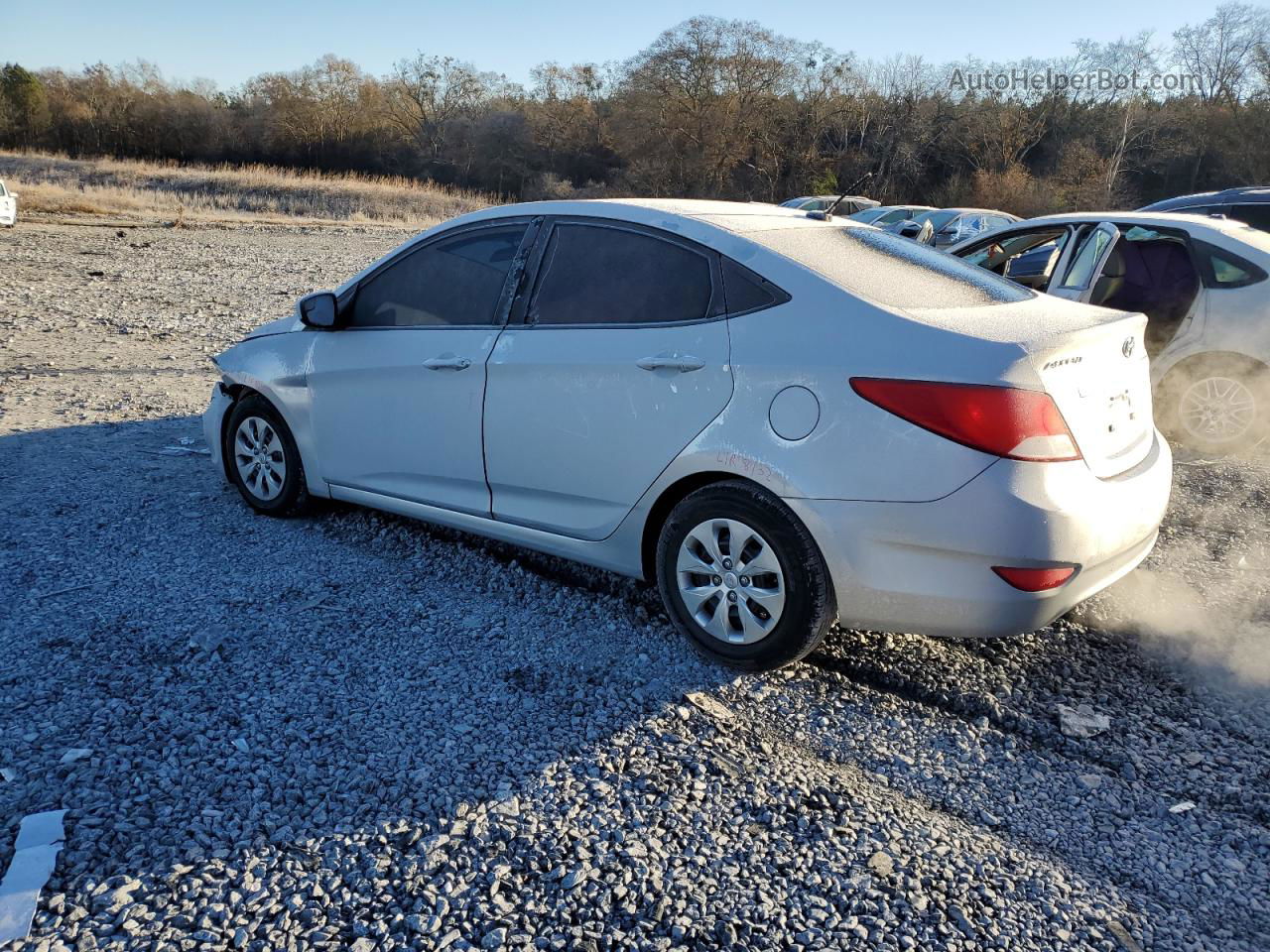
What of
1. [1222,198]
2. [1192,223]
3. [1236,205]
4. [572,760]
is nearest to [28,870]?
[572,760]

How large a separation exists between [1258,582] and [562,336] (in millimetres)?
3339

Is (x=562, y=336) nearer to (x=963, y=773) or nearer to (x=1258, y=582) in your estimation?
(x=963, y=773)

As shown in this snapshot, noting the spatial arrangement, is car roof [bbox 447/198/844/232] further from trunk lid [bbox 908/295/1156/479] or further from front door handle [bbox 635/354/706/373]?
trunk lid [bbox 908/295/1156/479]

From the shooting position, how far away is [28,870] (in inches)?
92.4

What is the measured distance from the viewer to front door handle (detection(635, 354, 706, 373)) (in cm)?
338

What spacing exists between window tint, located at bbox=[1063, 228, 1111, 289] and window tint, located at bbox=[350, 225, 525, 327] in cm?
441

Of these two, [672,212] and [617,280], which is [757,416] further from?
[672,212]

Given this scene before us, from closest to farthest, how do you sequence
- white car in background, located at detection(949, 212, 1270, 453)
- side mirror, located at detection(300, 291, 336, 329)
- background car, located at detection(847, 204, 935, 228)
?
side mirror, located at detection(300, 291, 336, 329) → white car in background, located at detection(949, 212, 1270, 453) → background car, located at detection(847, 204, 935, 228)

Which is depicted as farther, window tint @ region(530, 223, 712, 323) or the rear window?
window tint @ region(530, 223, 712, 323)

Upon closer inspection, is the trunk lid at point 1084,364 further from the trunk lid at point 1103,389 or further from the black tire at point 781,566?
the black tire at point 781,566

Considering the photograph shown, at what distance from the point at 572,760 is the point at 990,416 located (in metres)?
1.66

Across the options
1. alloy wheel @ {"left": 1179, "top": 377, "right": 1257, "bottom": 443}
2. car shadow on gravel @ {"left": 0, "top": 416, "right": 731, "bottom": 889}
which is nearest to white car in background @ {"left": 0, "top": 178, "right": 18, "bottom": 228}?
car shadow on gravel @ {"left": 0, "top": 416, "right": 731, "bottom": 889}

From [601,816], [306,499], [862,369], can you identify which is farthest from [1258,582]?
[306,499]

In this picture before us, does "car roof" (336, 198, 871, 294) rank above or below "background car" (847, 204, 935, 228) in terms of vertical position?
below
